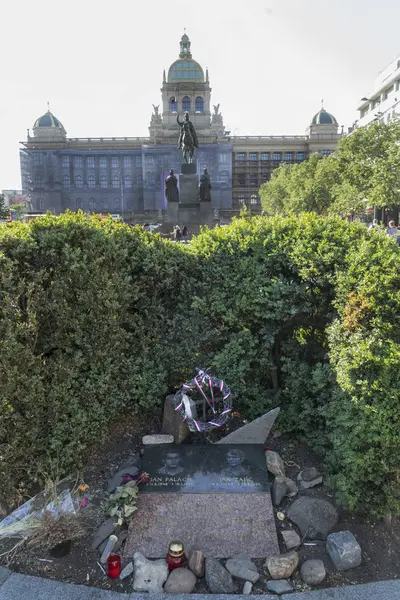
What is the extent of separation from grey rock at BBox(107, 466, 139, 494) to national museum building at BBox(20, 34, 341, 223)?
7174cm

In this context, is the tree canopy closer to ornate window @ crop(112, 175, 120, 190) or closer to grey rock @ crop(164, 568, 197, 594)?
grey rock @ crop(164, 568, 197, 594)

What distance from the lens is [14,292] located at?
13.3ft

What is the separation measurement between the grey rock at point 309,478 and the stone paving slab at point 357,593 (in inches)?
46.2

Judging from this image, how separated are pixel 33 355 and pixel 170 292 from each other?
1.98 meters

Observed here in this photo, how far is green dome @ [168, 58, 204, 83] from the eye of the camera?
3433 inches

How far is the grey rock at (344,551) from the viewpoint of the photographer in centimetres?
358

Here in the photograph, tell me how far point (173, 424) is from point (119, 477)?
34.2 inches

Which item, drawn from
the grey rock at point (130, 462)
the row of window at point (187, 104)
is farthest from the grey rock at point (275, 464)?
the row of window at point (187, 104)

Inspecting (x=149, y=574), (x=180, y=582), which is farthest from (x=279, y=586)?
(x=149, y=574)

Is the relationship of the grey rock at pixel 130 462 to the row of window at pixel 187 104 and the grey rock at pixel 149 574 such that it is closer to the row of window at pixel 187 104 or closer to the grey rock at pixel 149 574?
the grey rock at pixel 149 574

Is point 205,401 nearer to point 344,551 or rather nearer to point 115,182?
point 344,551

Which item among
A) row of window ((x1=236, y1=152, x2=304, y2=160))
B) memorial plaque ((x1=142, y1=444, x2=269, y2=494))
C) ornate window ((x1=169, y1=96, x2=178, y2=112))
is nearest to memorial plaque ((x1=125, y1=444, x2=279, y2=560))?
memorial plaque ((x1=142, y1=444, x2=269, y2=494))

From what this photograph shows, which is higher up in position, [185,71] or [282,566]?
[185,71]

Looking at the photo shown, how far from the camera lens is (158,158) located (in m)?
78.1
